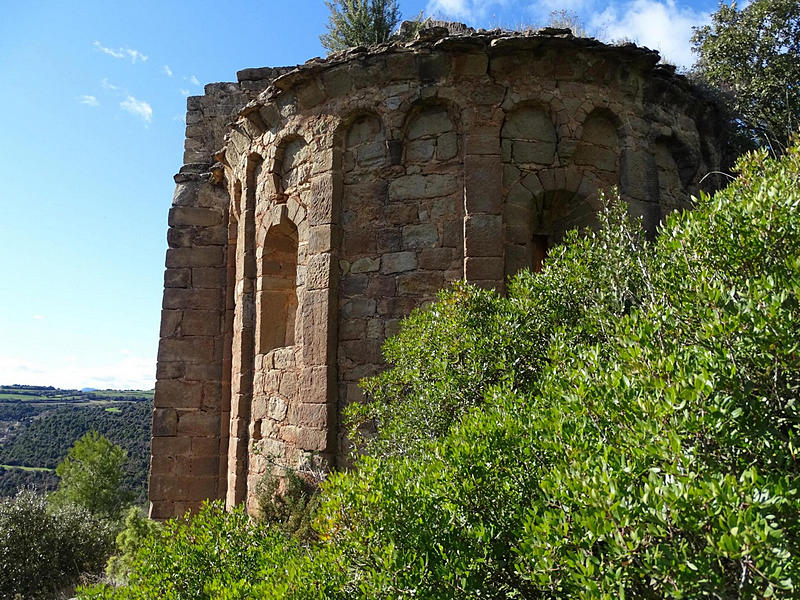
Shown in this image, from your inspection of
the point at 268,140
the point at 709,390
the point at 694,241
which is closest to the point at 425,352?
the point at 694,241

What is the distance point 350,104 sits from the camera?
699 centimetres

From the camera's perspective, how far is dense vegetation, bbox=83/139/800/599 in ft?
5.98

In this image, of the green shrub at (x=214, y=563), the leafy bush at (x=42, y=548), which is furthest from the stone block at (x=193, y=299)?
the green shrub at (x=214, y=563)

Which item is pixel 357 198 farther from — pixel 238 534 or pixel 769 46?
pixel 769 46

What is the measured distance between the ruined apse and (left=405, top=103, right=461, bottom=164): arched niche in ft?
0.05

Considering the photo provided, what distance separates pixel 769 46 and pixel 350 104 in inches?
317

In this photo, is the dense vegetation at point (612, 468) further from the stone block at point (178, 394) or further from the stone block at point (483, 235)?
the stone block at point (178, 394)

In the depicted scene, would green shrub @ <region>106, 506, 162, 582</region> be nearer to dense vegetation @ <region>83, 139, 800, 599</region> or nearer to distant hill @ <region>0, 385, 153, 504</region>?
dense vegetation @ <region>83, 139, 800, 599</region>

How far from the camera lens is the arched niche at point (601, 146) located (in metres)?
6.84

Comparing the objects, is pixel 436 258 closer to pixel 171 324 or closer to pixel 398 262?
pixel 398 262

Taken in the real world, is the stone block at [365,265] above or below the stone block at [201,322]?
above

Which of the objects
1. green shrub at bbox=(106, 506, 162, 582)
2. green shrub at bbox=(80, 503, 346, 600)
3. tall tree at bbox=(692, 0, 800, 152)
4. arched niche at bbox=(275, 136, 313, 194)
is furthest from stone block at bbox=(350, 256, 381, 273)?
tall tree at bbox=(692, 0, 800, 152)

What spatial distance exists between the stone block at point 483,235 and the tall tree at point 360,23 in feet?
26.6

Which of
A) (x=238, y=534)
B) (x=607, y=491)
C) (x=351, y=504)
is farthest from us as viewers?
(x=238, y=534)
